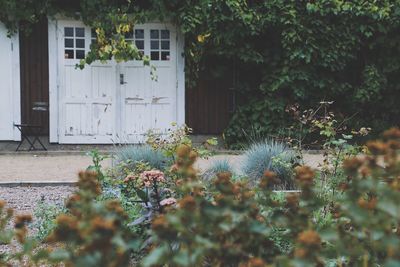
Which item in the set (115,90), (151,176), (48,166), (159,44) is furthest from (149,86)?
(151,176)

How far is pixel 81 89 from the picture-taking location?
1096 centimetres

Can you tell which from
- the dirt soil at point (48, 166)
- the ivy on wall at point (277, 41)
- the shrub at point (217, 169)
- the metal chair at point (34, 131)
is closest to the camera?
the shrub at point (217, 169)

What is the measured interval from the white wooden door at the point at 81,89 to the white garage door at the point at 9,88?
31.6 inches

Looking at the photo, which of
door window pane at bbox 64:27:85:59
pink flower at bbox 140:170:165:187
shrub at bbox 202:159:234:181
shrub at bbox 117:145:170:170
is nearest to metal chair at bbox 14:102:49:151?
door window pane at bbox 64:27:85:59

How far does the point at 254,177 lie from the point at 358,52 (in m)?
5.62

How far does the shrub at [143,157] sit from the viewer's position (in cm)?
648

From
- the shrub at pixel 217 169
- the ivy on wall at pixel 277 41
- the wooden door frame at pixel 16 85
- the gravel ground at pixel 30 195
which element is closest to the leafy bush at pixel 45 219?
the gravel ground at pixel 30 195

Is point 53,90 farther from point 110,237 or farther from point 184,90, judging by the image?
point 110,237

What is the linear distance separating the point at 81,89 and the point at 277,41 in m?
3.69

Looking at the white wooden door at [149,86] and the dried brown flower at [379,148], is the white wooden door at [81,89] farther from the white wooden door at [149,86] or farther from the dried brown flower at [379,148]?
the dried brown flower at [379,148]

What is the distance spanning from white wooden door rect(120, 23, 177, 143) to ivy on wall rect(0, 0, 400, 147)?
1.30 feet

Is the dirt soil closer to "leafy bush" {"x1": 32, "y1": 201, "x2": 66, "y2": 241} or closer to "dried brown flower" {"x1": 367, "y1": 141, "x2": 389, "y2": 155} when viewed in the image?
"leafy bush" {"x1": 32, "y1": 201, "x2": 66, "y2": 241}

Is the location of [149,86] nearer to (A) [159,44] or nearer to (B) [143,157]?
(A) [159,44]

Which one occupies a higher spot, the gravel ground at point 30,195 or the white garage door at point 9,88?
the white garage door at point 9,88
